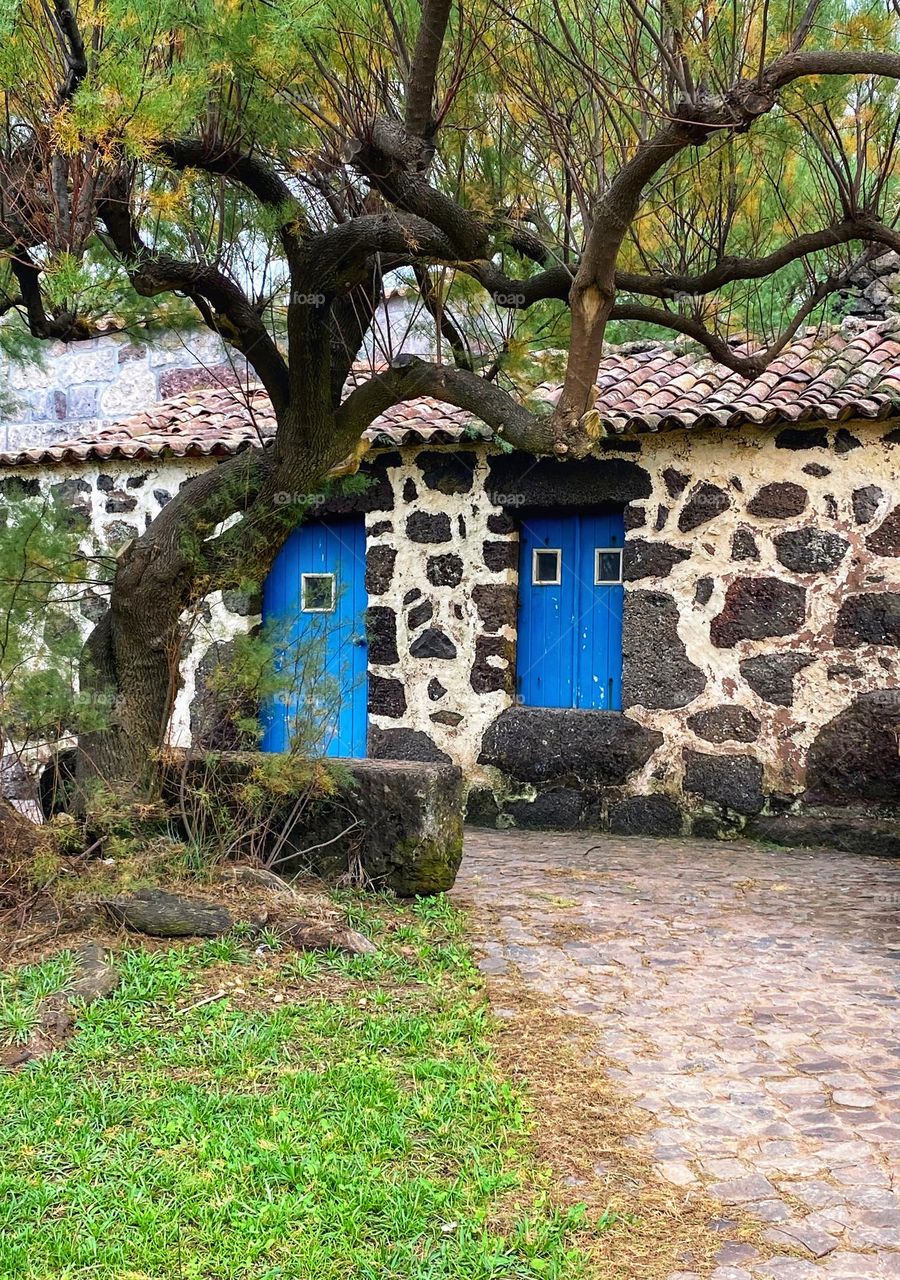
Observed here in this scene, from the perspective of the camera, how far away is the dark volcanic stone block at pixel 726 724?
257 inches

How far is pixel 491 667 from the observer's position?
721 centimetres

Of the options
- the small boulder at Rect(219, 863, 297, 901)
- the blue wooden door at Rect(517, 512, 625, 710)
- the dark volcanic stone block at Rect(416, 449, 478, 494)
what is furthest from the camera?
the dark volcanic stone block at Rect(416, 449, 478, 494)

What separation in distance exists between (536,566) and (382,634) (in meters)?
1.11

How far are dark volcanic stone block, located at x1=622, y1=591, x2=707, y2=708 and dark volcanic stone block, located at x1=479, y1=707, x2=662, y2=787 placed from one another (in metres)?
0.20

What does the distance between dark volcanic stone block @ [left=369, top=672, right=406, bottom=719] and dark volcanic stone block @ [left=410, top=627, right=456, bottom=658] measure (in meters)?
0.26

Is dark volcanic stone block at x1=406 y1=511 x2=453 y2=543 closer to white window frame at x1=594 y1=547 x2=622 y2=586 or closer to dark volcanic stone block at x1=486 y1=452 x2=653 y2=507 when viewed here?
dark volcanic stone block at x1=486 y1=452 x2=653 y2=507

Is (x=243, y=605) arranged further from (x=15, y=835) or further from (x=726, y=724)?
(x=15, y=835)

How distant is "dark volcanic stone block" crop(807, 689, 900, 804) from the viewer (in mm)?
6191

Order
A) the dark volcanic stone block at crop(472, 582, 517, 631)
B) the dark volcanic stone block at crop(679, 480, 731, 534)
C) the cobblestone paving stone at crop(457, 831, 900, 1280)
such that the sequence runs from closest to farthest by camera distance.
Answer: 1. the cobblestone paving stone at crop(457, 831, 900, 1280)
2. the dark volcanic stone block at crop(679, 480, 731, 534)
3. the dark volcanic stone block at crop(472, 582, 517, 631)

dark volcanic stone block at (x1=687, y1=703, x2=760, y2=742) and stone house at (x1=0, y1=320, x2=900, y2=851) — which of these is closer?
stone house at (x1=0, y1=320, x2=900, y2=851)

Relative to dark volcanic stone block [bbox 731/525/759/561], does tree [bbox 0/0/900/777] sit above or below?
above

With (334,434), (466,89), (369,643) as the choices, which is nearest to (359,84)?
(466,89)

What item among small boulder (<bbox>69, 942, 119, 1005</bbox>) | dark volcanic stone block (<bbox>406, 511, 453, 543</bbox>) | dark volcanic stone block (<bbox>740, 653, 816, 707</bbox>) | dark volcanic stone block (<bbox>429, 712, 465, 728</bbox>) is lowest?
small boulder (<bbox>69, 942, 119, 1005</bbox>)

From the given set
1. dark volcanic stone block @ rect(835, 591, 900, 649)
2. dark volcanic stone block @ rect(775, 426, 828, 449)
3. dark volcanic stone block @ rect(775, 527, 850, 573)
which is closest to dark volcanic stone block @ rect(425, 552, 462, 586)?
dark volcanic stone block @ rect(775, 527, 850, 573)
